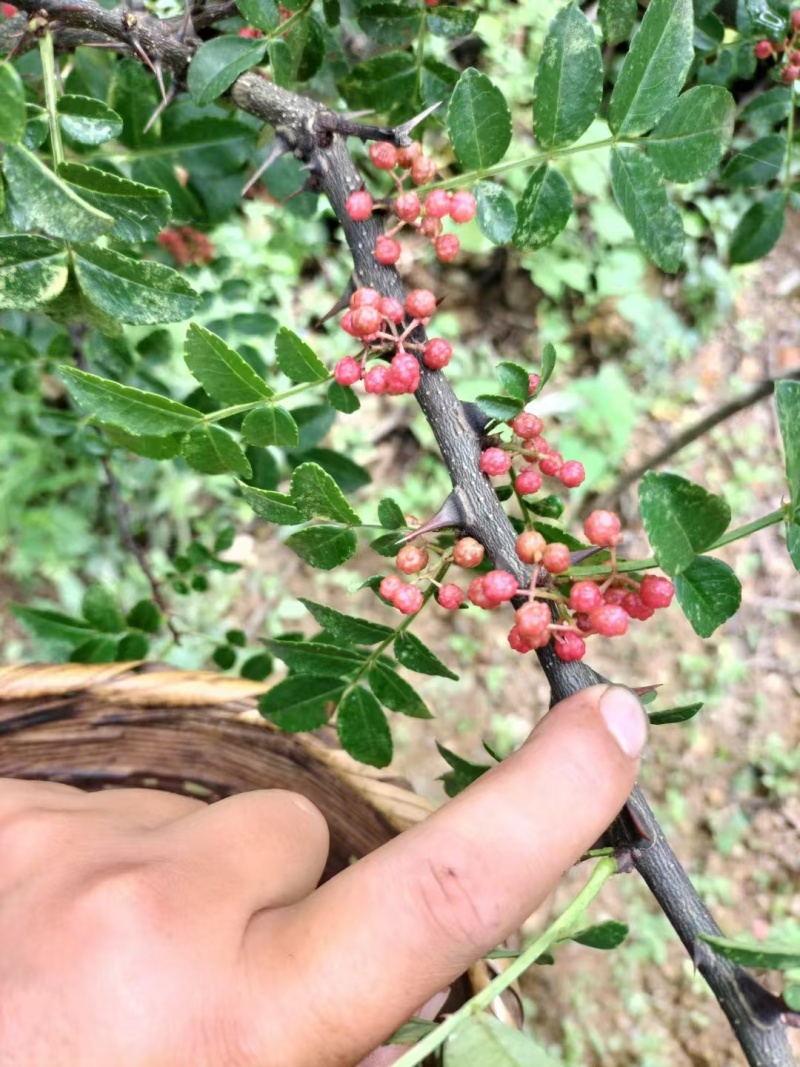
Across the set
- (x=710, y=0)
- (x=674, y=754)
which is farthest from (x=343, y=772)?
(x=674, y=754)

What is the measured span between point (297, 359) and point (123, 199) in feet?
0.83

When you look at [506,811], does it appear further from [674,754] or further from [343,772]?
[674,754]

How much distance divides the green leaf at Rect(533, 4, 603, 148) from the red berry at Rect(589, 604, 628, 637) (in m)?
0.53

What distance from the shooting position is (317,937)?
76cm

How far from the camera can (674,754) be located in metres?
2.71

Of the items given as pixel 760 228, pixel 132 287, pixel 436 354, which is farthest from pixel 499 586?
pixel 760 228

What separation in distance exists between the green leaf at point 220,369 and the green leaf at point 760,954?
0.71m

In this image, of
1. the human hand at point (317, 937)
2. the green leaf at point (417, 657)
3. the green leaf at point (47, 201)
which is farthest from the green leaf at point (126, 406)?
the human hand at point (317, 937)

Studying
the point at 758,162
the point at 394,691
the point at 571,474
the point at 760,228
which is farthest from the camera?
the point at 760,228

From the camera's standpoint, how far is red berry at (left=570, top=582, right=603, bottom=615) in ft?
2.79

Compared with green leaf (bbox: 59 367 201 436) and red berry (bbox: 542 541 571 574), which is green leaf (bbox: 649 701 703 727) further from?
green leaf (bbox: 59 367 201 436)

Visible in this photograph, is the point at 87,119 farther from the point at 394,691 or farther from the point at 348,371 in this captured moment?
the point at 394,691

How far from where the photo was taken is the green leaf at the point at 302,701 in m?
1.17

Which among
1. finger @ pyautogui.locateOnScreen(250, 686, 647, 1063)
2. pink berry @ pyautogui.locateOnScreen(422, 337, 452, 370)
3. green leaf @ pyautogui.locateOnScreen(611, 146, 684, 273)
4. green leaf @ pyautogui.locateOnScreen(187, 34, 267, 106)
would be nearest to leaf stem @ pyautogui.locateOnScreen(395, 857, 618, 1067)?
finger @ pyautogui.locateOnScreen(250, 686, 647, 1063)
